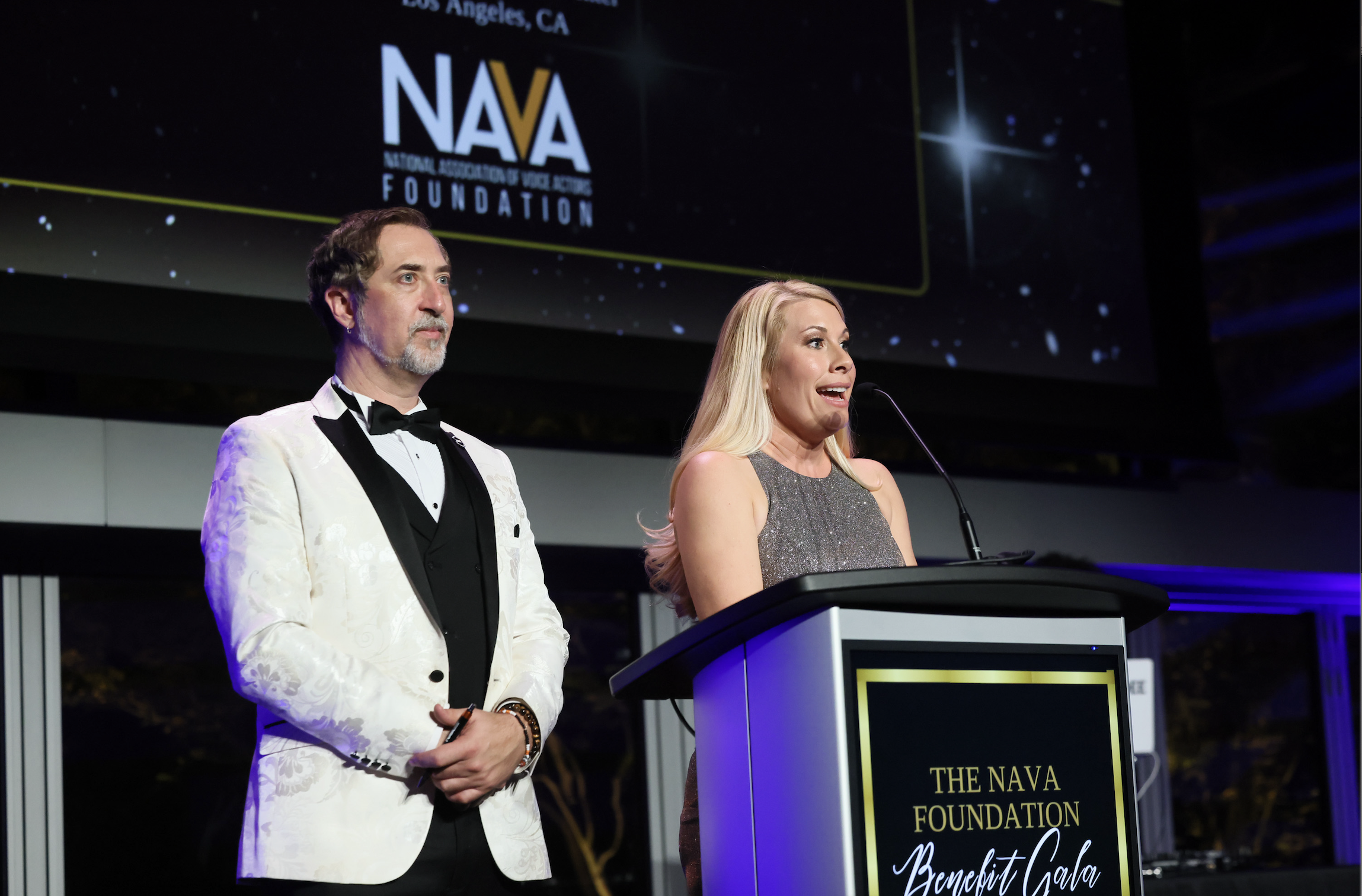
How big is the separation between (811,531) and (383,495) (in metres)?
0.61

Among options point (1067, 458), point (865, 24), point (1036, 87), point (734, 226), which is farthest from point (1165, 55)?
point (734, 226)

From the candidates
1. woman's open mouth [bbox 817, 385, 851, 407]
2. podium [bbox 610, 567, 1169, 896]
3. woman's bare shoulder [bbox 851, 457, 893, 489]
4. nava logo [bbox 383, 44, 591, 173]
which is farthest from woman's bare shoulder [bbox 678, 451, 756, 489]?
nava logo [bbox 383, 44, 591, 173]

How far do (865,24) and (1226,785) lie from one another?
10.5 feet

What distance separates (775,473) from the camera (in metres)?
2.01

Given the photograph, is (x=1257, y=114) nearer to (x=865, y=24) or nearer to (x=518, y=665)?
(x=865, y=24)

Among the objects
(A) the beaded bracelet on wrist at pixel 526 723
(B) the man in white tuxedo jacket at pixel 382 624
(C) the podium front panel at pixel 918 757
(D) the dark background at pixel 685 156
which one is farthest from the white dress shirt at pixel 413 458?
(D) the dark background at pixel 685 156

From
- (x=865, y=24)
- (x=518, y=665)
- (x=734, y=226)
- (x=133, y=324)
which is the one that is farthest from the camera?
(x=865, y=24)

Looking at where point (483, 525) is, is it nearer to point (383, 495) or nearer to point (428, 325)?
point (383, 495)

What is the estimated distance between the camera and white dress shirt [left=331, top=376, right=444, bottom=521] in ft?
6.05

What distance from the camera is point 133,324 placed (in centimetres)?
293

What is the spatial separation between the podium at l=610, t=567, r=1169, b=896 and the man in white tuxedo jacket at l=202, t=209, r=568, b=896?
301mm

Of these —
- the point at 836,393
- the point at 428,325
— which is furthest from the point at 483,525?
the point at 836,393

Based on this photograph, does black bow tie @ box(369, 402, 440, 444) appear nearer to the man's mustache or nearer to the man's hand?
the man's mustache

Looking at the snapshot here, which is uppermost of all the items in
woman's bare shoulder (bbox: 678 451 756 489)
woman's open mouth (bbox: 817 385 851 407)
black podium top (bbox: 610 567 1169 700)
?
woman's open mouth (bbox: 817 385 851 407)
